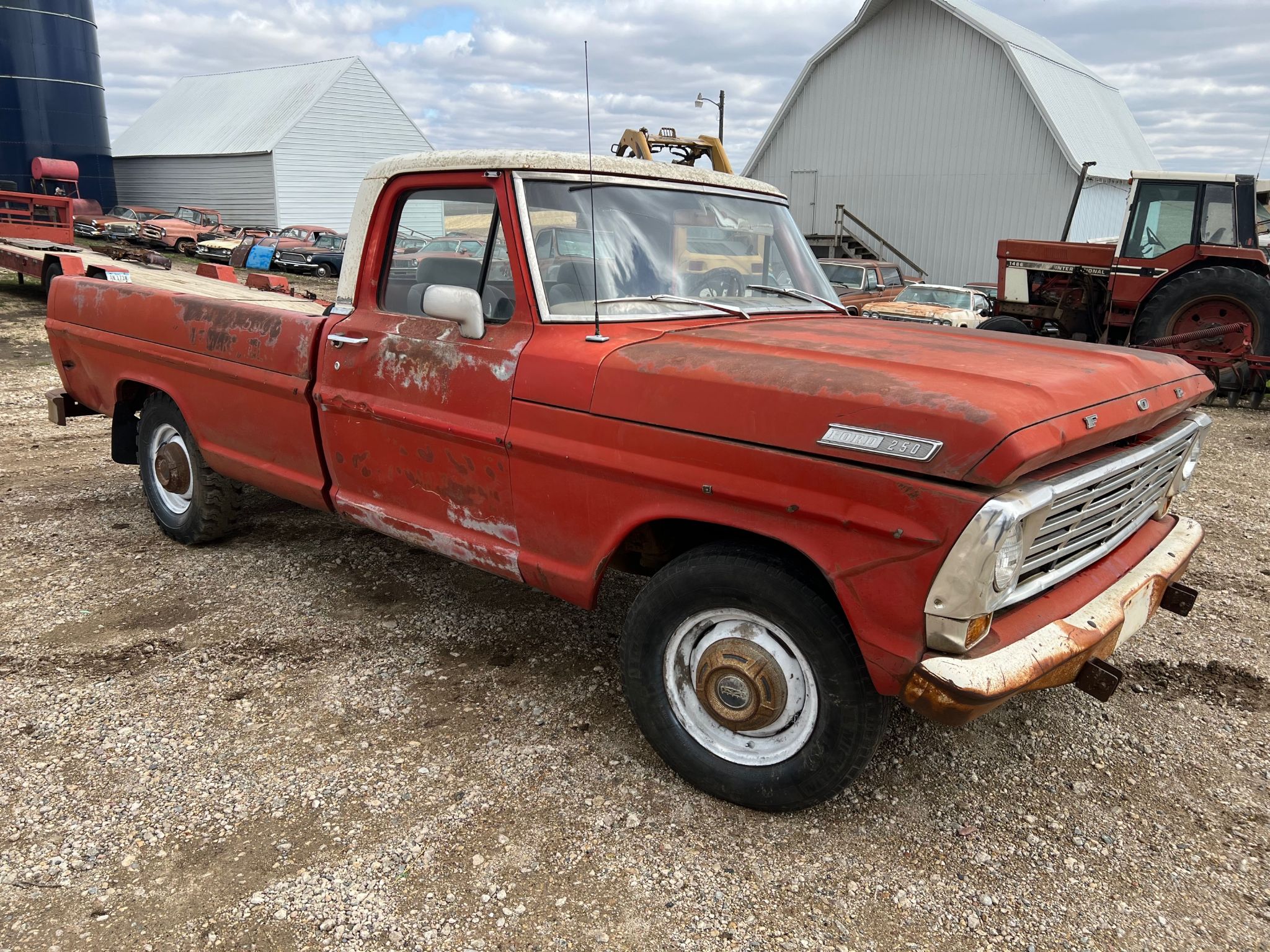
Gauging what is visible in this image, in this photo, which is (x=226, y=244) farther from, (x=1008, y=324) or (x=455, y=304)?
(x=455, y=304)

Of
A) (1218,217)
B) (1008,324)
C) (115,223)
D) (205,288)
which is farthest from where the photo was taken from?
(115,223)

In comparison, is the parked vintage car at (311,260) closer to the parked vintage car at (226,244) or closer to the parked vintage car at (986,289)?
the parked vintage car at (226,244)

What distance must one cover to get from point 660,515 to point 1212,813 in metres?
2.11

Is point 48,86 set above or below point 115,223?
above

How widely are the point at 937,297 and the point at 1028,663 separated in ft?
41.9

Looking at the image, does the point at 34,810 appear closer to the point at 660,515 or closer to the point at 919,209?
the point at 660,515

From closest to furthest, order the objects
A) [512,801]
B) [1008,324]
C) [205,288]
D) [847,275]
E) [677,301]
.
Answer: [512,801], [677,301], [205,288], [1008,324], [847,275]

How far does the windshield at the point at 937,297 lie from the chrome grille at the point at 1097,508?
36.8 feet

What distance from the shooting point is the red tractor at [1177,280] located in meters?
10.4

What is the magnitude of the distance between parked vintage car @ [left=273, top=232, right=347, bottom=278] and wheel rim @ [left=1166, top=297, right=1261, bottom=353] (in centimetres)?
1777

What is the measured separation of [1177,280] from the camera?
35.7ft

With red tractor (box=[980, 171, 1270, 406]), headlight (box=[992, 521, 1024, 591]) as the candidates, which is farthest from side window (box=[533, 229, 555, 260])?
red tractor (box=[980, 171, 1270, 406])

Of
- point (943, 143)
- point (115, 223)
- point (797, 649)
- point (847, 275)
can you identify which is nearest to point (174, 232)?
point (115, 223)

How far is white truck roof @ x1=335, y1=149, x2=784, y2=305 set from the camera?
3.27 m
